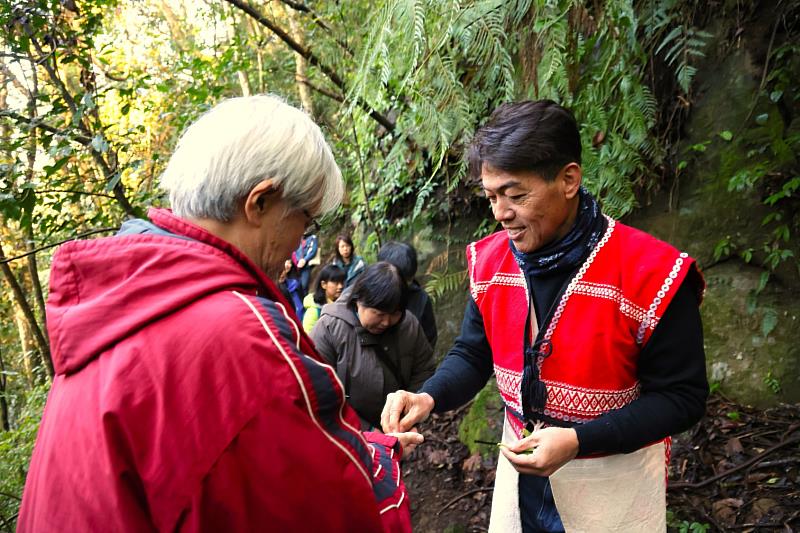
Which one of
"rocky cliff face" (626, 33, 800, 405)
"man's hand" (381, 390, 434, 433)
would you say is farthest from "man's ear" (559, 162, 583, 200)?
"rocky cliff face" (626, 33, 800, 405)

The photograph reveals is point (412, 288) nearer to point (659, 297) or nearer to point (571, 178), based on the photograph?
point (571, 178)

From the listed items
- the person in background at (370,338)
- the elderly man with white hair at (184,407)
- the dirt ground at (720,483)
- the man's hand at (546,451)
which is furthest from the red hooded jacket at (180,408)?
the dirt ground at (720,483)

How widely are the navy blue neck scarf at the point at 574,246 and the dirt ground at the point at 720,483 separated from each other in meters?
2.24

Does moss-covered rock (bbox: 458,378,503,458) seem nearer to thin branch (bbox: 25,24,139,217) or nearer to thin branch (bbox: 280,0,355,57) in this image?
thin branch (bbox: 25,24,139,217)

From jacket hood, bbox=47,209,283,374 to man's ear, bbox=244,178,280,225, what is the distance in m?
0.15

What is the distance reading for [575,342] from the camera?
1.81m

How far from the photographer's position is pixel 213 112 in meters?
1.40

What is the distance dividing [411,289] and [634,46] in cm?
254

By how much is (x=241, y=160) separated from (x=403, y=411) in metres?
1.08

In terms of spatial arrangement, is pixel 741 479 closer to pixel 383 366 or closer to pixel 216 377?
pixel 383 366

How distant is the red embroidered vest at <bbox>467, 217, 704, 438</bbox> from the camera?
1736 millimetres

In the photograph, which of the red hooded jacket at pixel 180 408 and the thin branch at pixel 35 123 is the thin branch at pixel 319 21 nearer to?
the thin branch at pixel 35 123

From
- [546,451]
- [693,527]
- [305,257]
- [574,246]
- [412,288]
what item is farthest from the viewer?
[305,257]

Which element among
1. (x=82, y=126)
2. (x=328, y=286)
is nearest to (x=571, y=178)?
(x=82, y=126)
